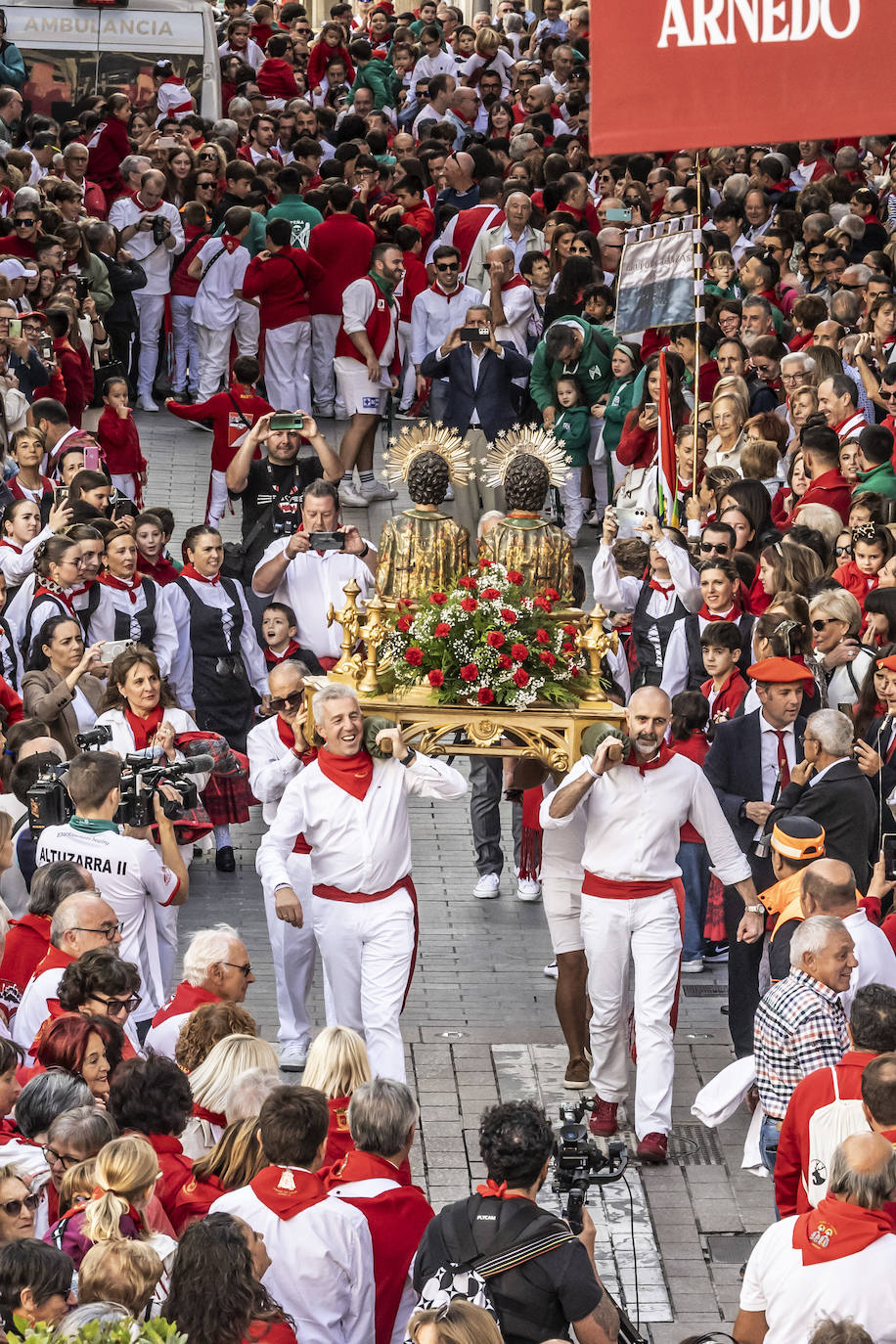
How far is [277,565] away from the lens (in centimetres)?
1174

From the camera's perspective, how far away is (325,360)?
749 inches

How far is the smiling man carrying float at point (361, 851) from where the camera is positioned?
8.71 m

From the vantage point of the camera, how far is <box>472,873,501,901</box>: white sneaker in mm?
11477

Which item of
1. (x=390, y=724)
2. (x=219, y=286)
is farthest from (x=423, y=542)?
(x=219, y=286)

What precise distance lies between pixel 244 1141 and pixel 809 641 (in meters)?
4.94

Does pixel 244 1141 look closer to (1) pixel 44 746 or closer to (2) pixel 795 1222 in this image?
(2) pixel 795 1222

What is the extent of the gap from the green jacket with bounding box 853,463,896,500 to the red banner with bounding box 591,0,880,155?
5629mm

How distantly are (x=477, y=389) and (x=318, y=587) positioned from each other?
170 inches

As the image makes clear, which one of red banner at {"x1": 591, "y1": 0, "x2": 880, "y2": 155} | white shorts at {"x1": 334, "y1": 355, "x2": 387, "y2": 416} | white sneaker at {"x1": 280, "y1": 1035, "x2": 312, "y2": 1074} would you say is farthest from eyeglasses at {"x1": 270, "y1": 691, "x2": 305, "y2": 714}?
white shorts at {"x1": 334, "y1": 355, "x2": 387, "y2": 416}

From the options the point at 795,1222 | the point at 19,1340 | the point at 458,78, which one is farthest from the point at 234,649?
the point at 458,78

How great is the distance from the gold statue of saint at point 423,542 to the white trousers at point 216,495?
5.58m

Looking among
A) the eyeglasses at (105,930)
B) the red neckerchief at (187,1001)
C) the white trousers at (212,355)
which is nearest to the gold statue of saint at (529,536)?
the red neckerchief at (187,1001)

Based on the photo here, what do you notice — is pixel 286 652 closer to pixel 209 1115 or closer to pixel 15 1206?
pixel 209 1115

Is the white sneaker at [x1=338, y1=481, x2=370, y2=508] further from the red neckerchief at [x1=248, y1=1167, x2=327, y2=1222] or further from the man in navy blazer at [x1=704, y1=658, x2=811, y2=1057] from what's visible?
the red neckerchief at [x1=248, y1=1167, x2=327, y2=1222]
